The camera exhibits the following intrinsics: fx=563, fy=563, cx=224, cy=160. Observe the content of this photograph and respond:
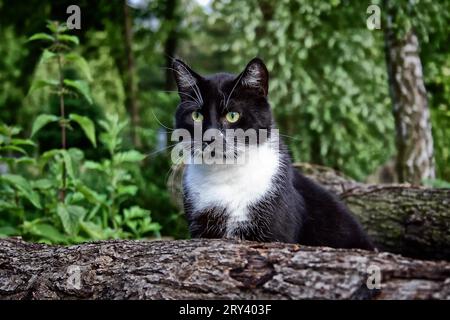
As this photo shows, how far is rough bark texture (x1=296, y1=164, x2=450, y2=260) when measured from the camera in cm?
353

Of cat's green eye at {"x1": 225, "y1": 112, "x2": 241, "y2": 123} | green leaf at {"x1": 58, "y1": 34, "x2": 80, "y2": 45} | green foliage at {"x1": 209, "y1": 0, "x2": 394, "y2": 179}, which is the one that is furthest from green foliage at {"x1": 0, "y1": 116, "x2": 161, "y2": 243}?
green foliage at {"x1": 209, "y1": 0, "x2": 394, "y2": 179}

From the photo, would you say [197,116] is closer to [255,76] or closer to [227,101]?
[227,101]

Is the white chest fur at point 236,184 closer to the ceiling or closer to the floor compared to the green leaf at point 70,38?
closer to the floor

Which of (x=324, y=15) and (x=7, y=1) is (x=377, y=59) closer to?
(x=324, y=15)

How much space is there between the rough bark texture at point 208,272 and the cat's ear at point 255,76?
883 millimetres

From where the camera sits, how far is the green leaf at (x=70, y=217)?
3.45 metres

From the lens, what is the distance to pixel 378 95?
26.3 feet

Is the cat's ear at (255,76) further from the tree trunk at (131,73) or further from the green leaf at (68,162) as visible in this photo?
the tree trunk at (131,73)

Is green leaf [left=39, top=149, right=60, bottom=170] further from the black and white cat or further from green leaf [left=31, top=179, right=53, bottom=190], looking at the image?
the black and white cat

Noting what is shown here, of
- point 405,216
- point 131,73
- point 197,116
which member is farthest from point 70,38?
point 131,73

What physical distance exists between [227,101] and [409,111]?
3.27 m

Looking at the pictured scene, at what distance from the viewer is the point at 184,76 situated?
114 inches

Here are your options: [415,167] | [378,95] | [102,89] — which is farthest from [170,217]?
[102,89]

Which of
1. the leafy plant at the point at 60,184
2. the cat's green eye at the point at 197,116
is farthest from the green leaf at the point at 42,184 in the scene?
the cat's green eye at the point at 197,116
